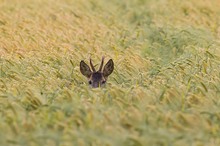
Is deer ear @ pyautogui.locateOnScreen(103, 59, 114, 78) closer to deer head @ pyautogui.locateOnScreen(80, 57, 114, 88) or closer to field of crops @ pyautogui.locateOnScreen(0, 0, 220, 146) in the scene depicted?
deer head @ pyautogui.locateOnScreen(80, 57, 114, 88)

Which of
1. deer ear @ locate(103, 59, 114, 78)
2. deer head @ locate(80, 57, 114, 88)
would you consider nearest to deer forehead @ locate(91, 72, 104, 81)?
deer head @ locate(80, 57, 114, 88)

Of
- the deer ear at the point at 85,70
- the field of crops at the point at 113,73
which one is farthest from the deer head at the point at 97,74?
the field of crops at the point at 113,73

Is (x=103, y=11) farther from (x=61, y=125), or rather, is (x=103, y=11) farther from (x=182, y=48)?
(x=61, y=125)

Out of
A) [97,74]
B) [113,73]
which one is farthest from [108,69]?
[113,73]

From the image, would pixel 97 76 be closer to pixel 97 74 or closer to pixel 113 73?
pixel 97 74

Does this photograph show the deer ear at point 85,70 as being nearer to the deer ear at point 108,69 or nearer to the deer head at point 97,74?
the deer head at point 97,74

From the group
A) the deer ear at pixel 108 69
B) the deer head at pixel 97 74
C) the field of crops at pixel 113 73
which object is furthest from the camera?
the deer ear at pixel 108 69

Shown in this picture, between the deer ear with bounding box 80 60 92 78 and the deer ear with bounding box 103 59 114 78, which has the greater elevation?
the deer ear with bounding box 103 59 114 78

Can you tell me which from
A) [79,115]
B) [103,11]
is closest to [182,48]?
[103,11]
